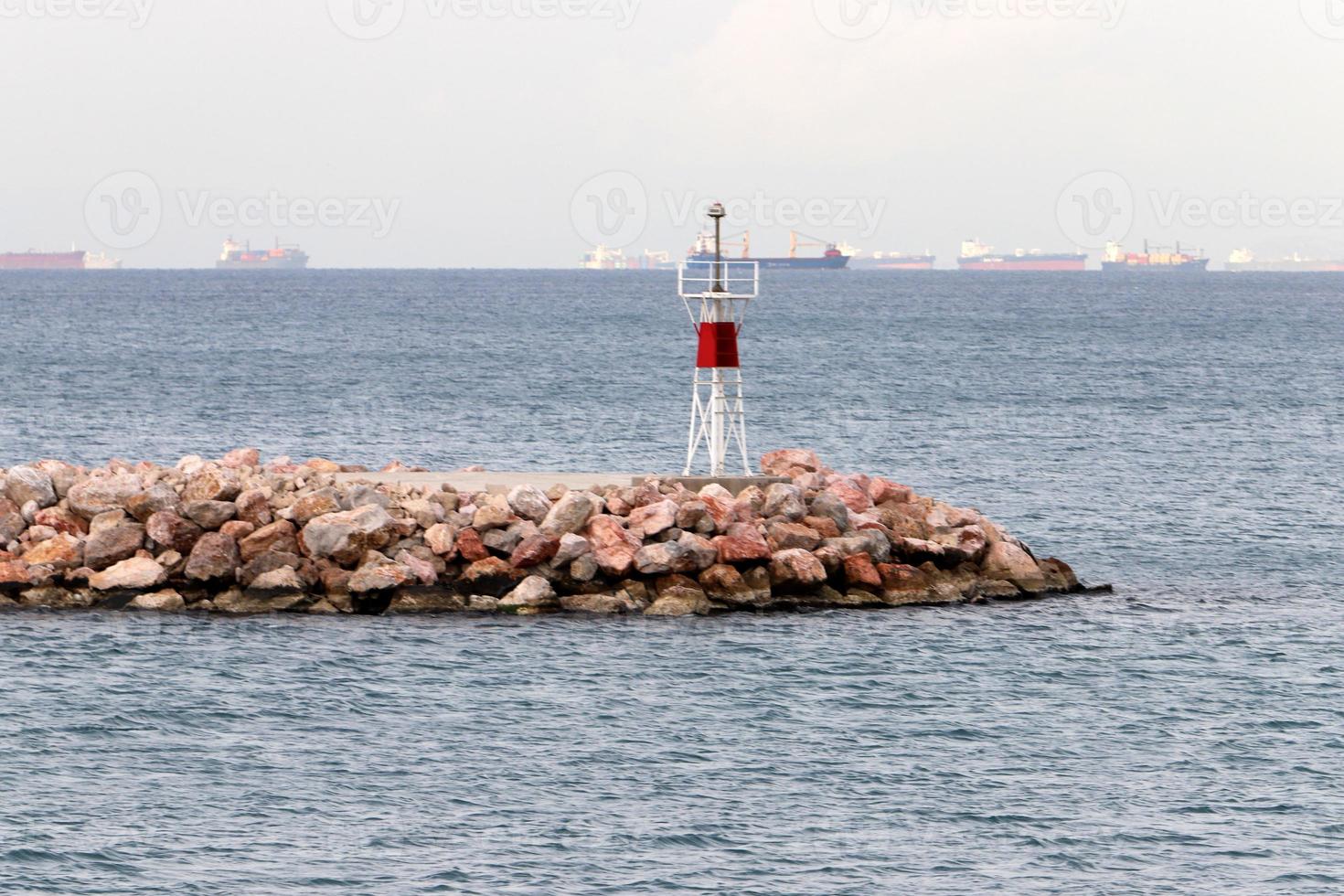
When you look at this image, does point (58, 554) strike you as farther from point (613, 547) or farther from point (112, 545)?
point (613, 547)

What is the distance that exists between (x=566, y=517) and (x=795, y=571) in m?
3.55

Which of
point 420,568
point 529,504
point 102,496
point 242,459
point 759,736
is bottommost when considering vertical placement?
point 759,736

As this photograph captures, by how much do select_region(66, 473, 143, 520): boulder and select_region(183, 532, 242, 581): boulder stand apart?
1698mm

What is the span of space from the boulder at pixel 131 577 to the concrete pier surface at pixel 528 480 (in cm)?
369

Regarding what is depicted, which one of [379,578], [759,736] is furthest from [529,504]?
[759,736]

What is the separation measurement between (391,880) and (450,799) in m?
2.40

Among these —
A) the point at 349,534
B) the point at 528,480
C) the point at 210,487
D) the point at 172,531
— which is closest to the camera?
the point at 349,534

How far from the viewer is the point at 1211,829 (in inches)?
709

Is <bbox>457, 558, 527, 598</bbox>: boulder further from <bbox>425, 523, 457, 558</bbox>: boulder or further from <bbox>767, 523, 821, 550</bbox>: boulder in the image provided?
<bbox>767, 523, 821, 550</bbox>: boulder

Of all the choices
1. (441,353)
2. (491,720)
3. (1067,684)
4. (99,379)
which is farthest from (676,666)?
(441,353)

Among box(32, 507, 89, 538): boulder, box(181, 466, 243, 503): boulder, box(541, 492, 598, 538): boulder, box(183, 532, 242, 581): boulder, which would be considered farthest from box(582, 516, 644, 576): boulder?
box(32, 507, 89, 538): boulder

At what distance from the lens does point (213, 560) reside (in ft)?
90.8

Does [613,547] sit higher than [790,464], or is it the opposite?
[790,464]

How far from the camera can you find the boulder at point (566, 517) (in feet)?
91.1
